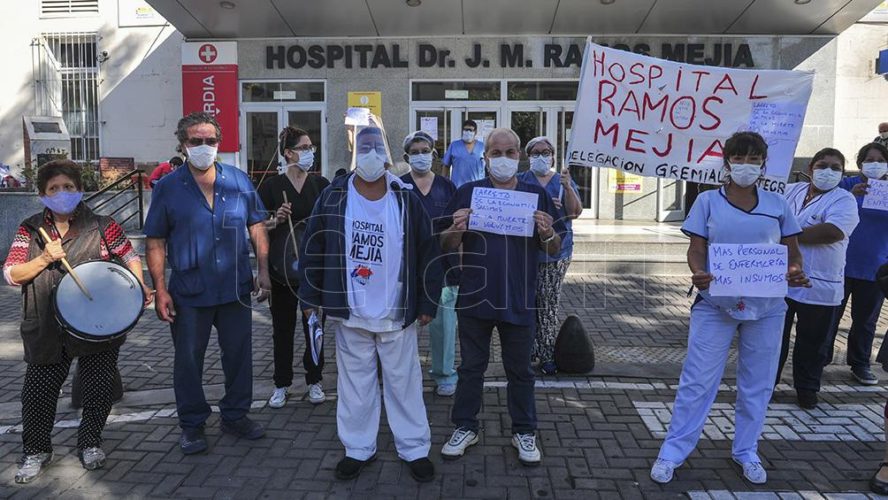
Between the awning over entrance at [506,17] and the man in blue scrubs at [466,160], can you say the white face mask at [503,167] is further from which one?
the awning over entrance at [506,17]

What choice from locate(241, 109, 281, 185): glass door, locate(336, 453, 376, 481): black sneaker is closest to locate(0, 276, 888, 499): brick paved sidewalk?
locate(336, 453, 376, 481): black sneaker

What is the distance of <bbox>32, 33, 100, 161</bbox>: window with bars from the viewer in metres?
16.9

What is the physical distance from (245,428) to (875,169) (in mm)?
5368

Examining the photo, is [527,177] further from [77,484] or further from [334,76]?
[334,76]

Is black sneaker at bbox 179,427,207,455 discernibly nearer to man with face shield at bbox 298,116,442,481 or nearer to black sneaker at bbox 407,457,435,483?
man with face shield at bbox 298,116,442,481

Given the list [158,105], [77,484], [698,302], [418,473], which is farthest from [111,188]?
[698,302]

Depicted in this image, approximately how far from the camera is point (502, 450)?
420 centimetres

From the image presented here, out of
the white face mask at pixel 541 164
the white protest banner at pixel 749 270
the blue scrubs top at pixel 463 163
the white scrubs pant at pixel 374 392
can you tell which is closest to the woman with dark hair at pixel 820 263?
the white protest banner at pixel 749 270

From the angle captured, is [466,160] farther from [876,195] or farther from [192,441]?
[192,441]

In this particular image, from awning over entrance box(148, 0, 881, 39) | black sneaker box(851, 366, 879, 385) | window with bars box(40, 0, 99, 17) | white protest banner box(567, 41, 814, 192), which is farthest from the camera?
window with bars box(40, 0, 99, 17)

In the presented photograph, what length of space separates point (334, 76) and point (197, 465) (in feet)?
39.0

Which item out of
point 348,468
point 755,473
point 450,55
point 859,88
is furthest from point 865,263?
point 859,88

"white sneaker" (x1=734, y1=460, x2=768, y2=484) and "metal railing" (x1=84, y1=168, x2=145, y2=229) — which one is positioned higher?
"metal railing" (x1=84, y1=168, x2=145, y2=229)

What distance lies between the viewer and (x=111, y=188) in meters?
11.8
